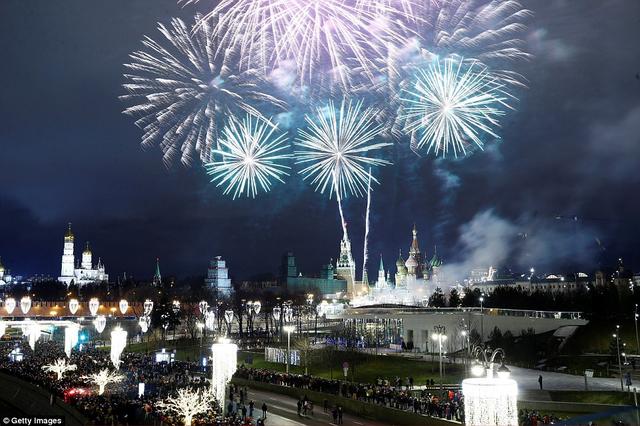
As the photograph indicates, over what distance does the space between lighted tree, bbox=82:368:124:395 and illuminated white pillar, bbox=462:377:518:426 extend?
24696mm

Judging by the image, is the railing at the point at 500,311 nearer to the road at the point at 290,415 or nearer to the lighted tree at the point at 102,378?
the road at the point at 290,415

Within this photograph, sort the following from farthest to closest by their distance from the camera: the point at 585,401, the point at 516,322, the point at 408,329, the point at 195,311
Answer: the point at 195,311 → the point at 408,329 → the point at 516,322 → the point at 585,401

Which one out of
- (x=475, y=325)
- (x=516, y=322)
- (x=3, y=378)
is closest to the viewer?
(x=3, y=378)

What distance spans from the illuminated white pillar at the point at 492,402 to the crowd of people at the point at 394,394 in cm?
1272

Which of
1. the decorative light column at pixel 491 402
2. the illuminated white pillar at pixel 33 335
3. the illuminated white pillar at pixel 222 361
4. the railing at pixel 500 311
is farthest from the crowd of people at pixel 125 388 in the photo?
the illuminated white pillar at pixel 33 335

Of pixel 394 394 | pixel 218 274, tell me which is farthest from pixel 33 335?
pixel 218 274

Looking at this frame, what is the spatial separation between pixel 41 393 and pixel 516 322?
30.2m

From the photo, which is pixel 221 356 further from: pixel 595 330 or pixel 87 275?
pixel 87 275

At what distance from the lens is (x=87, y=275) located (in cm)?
18825

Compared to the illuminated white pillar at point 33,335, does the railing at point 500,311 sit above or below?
above

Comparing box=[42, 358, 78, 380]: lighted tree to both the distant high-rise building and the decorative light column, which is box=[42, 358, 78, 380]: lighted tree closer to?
the decorative light column

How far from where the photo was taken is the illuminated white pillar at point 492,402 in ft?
32.4

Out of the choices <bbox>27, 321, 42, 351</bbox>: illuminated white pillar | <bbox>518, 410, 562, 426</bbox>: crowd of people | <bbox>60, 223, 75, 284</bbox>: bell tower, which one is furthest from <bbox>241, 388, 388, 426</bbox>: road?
<bbox>60, 223, 75, 284</bbox>: bell tower

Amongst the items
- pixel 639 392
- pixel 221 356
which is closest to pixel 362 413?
pixel 221 356
